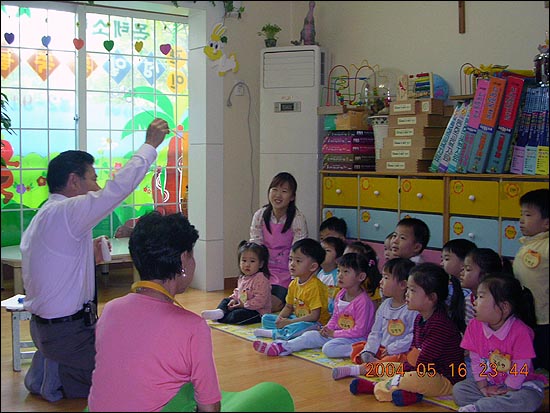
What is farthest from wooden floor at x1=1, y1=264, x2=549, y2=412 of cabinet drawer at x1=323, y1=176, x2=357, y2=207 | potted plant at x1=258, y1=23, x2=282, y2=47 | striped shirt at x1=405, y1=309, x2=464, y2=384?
potted plant at x1=258, y1=23, x2=282, y2=47

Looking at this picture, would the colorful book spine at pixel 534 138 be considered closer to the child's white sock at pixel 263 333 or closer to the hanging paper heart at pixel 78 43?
the child's white sock at pixel 263 333

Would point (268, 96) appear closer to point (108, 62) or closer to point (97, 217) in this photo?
point (108, 62)

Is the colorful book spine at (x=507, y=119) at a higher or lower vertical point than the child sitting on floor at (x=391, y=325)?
higher

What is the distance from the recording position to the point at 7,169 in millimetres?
2393

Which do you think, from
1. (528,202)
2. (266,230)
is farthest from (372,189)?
(528,202)

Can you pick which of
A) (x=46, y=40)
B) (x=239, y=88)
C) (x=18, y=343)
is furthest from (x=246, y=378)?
(x=239, y=88)

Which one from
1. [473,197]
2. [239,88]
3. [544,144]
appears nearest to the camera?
[544,144]

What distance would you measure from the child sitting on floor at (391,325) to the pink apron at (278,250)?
1062mm

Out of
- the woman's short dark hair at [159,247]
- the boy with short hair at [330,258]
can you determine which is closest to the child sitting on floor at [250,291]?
the boy with short hair at [330,258]

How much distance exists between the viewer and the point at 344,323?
315 cm

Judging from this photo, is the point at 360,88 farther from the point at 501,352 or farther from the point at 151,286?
the point at 151,286

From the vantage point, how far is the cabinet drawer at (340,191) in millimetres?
3949

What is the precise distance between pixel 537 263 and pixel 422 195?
1.09 metres

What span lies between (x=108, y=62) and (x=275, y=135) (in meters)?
1.52
